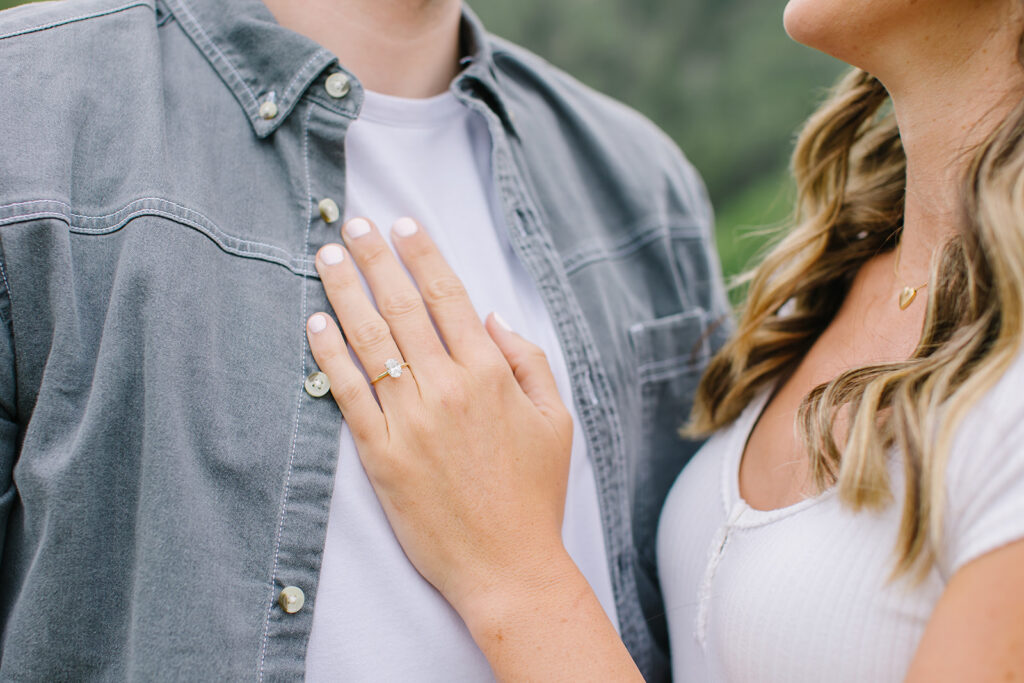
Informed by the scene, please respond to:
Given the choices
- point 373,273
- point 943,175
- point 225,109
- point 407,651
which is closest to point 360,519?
point 407,651

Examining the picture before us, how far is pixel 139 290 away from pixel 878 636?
0.99m

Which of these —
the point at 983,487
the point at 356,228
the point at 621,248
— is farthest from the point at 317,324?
the point at 983,487

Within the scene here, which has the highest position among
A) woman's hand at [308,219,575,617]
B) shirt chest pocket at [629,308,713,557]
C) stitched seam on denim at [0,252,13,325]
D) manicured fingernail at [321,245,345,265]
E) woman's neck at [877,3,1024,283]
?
woman's neck at [877,3,1024,283]

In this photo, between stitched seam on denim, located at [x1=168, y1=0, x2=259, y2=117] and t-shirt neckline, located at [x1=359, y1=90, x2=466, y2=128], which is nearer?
stitched seam on denim, located at [x1=168, y1=0, x2=259, y2=117]

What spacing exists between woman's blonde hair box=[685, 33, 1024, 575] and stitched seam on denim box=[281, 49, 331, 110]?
87 centimetres

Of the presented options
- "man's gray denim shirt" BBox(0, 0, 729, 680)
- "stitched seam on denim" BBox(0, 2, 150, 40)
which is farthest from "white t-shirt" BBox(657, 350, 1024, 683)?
"stitched seam on denim" BBox(0, 2, 150, 40)

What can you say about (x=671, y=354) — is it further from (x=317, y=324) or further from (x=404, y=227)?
(x=317, y=324)

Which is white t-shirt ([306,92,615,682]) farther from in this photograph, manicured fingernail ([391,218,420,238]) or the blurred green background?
the blurred green background

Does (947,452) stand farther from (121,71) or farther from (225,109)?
(121,71)

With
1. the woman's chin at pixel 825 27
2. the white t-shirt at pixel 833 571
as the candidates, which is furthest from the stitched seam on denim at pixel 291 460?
the woman's chin at pixel 825 27

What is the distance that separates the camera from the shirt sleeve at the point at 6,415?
1.00m

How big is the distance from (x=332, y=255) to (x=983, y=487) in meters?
0.86

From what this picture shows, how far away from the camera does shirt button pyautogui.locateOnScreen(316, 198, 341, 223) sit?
1.19 m

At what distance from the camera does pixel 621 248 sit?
1635mm
